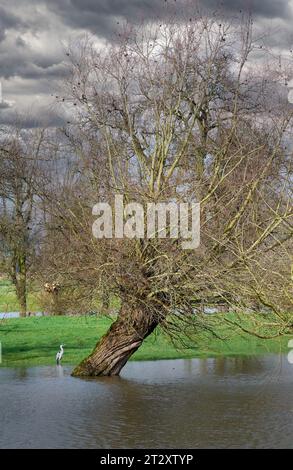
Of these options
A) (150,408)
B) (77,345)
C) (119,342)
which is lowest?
(150,408)

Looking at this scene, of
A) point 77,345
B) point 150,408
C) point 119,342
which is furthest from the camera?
point 77,345

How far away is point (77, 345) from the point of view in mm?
28141

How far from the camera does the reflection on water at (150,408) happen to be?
42.9 ft

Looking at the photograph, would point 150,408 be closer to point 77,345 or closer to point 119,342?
point 119,342

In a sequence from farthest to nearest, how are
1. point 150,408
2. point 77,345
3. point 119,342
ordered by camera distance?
1. point 77,345
2. point 119,342
3. point 150,408

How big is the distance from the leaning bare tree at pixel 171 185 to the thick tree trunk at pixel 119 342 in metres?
0.03

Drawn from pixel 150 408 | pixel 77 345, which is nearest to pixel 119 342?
pixel 150 408

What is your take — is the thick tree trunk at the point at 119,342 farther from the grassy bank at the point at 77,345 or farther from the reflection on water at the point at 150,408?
the grassy bank at the point at 77,345

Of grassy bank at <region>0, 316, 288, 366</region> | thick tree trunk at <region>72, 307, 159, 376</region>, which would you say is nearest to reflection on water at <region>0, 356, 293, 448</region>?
thick tree trunk at <region>72, 307, 159, 376</region>

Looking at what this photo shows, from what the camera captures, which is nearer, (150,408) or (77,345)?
(150,408)

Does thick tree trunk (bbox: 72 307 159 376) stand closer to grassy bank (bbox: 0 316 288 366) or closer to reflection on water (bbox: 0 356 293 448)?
reflection on water (bbox: 0 356 293 448)

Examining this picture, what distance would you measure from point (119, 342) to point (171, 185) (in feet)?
13.8

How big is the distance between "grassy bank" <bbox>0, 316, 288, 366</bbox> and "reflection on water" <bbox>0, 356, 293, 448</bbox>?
191cm

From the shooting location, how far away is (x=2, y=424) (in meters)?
14.1
